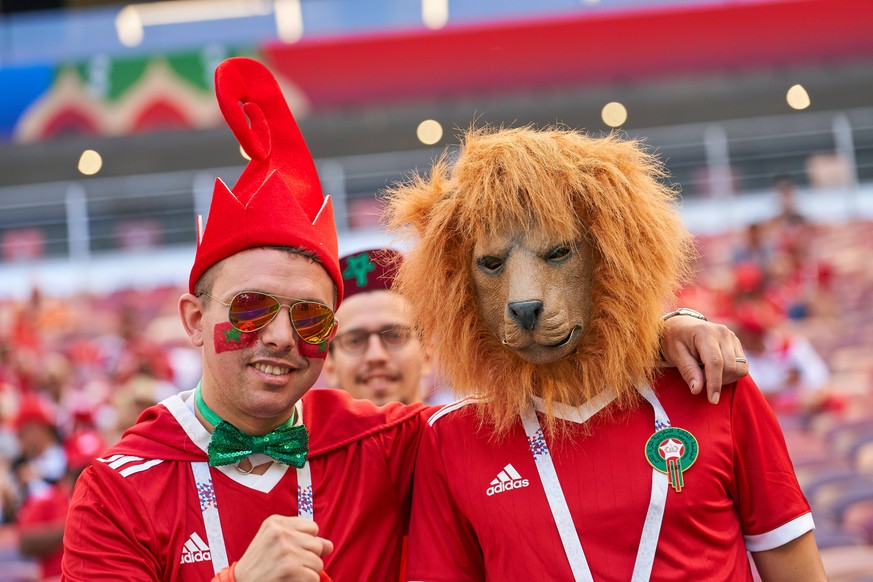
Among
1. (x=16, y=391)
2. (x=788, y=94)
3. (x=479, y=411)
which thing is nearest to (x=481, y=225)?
(x=479, y=411)

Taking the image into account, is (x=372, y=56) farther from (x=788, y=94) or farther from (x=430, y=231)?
(x=430, y=231)

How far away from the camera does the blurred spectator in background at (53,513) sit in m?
4.66

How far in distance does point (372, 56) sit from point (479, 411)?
1058cm

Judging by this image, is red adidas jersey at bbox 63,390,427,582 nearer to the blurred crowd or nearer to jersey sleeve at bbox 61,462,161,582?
jersey sleeve at bbox 61,462,161,582

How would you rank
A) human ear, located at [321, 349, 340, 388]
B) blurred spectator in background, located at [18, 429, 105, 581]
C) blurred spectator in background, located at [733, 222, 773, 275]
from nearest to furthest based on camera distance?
human ear, located at [321, 349, 340, 388], blurred spectator in background, located at [18, 429, 105, 581], blurred spectator in background, located at [733, 222, 773, 275]

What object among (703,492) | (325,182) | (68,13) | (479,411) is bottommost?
(703,492)

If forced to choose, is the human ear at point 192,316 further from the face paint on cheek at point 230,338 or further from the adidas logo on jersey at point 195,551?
the adidas logo on jersey at point 195,551

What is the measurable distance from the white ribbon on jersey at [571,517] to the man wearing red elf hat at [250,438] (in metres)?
0.20

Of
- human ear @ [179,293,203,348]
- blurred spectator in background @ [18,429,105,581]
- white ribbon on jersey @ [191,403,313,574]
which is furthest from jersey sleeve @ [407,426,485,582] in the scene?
blurred spectator in background @ [18,429,105,581]

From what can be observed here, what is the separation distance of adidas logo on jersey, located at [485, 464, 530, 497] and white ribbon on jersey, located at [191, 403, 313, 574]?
1.19 ft

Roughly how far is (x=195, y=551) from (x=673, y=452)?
36.5 inches

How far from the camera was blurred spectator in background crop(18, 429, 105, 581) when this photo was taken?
183 inches

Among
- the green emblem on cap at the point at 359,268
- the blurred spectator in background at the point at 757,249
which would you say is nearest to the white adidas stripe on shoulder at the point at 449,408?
the green emblem on cap at the point at 359,268

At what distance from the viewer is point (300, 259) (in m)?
2.18
